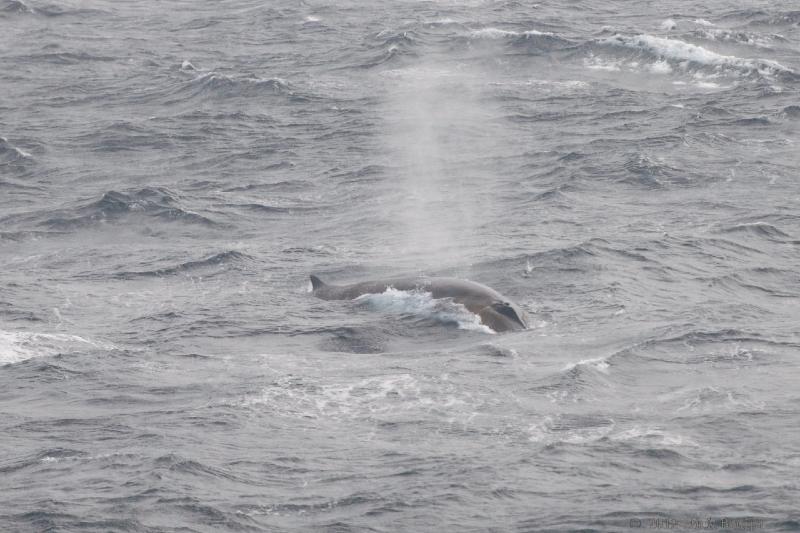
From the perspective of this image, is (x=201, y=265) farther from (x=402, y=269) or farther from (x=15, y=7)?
(x=15, y=7)

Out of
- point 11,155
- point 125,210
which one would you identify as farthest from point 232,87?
point 125,210

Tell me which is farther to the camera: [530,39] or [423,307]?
[530,39]

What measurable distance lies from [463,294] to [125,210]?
24.5m

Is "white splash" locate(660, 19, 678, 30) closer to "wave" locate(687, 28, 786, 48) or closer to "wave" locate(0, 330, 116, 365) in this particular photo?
"wave" locate(687, 28, 786, 48)

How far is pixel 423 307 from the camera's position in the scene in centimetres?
4556

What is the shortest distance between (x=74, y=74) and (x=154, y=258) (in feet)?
133

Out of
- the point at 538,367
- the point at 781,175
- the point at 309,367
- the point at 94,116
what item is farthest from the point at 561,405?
the point at 94,116

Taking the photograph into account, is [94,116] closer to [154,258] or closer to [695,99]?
[154,258]

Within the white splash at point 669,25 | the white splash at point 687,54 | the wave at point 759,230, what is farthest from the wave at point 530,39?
the wave at point 759,230

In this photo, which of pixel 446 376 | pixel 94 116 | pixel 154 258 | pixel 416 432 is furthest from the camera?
pixel 94 116

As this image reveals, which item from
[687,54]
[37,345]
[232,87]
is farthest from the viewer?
[687,54]

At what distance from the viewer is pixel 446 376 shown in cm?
3953

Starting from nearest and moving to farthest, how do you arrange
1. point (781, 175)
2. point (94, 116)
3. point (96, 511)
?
point (96, 511) < point (781, 175) < point (94, 116)

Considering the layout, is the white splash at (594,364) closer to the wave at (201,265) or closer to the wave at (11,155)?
the wave at (201,265)
